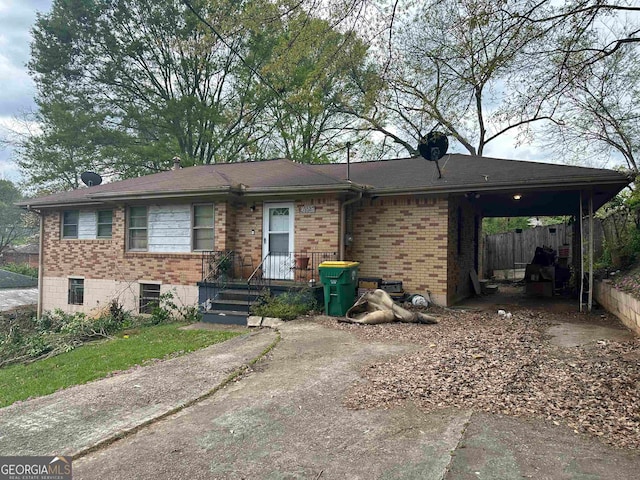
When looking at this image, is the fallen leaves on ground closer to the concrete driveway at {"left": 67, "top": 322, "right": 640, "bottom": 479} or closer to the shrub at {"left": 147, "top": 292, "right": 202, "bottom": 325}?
the concrete driveway at {"left": 67, "top": 322, "right": 640, "bottom": 479}

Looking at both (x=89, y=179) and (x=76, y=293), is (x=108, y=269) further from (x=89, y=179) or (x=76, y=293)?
(x=89, y=179)

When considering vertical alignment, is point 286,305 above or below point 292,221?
below

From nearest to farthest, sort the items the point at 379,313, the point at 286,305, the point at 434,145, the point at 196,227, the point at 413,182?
the point at 379,313 → the point at 286,305 → the point at 413,182 → the point at 434,145 → the point at 196,227

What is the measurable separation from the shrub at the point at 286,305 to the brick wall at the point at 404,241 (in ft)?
6.34

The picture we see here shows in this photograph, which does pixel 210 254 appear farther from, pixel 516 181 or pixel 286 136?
pixel 286 136

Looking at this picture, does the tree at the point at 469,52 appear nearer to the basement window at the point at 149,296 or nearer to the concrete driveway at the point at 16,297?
the basement window at the point at 149,296

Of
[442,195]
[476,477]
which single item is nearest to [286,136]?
[442,195]

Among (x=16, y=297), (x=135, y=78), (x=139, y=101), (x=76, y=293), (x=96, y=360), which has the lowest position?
(x=16, y=297)

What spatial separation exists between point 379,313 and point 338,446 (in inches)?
192

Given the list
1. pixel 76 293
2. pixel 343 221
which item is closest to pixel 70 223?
pixel 76 293

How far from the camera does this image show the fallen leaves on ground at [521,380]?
11.1 feet

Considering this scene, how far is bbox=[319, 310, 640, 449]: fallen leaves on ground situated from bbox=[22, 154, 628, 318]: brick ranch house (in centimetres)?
362

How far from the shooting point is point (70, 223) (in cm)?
1318

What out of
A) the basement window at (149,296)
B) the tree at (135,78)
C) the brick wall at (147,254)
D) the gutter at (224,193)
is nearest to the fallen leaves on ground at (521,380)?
the gutter at (224,193)
